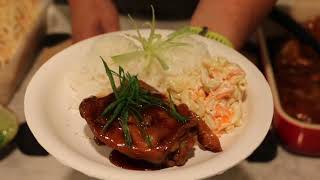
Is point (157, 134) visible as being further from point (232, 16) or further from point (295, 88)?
point (295, 88)

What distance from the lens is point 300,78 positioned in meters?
1.22

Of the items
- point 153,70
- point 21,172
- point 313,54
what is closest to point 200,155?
point 153,70

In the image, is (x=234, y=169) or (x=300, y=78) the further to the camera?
(x=300, y=78)

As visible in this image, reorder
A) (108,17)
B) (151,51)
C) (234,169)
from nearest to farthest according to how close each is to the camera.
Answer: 1. (151,51)
2. (234,169)
3. (108,17)

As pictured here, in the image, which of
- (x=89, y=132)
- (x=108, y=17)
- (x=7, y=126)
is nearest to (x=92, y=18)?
(x=108, y=17)

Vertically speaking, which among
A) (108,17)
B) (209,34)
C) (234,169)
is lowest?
(234,169)

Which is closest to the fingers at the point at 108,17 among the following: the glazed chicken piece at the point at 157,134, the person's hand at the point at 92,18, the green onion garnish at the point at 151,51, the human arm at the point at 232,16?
the person's hand at the point at 92,18

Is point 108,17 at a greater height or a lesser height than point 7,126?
greater

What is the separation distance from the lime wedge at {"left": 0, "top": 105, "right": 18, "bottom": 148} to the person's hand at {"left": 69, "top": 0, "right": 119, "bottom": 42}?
0.22 m

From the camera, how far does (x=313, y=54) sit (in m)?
1.27

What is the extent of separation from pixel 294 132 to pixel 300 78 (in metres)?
0.21

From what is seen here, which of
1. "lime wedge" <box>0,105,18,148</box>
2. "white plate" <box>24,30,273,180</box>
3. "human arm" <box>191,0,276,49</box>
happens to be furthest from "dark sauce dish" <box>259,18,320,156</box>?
"lime wedge" <box>0,105,18,148</box>

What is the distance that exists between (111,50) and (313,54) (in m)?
0.59

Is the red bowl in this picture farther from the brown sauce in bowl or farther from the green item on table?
the green item on table
